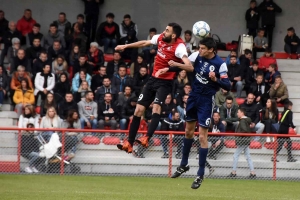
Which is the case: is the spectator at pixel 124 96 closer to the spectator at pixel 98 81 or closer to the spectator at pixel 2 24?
the spectator at pixel 98 81

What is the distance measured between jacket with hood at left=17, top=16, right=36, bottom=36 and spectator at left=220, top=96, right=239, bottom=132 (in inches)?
258

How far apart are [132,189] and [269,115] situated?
5.46 meters

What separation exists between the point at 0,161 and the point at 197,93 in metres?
6.74

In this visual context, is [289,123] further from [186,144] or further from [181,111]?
[186,144]

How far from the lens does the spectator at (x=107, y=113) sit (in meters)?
19.4

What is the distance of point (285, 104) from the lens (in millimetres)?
19656

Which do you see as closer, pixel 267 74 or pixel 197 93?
pixel 197 93

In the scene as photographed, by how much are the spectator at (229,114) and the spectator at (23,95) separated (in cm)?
472

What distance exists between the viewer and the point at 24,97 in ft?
65.4

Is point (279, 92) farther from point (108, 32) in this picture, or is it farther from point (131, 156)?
point (108, 32)

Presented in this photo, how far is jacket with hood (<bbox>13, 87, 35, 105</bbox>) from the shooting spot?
65.3ft

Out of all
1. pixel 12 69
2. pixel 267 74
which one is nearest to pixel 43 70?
pixel 12 69

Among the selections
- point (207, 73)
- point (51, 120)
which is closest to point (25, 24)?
point (51, 120)

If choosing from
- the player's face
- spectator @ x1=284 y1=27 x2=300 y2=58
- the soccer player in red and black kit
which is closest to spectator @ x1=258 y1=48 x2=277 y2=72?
spectator @ x1=284 y1=27 x2=300 y2=58
